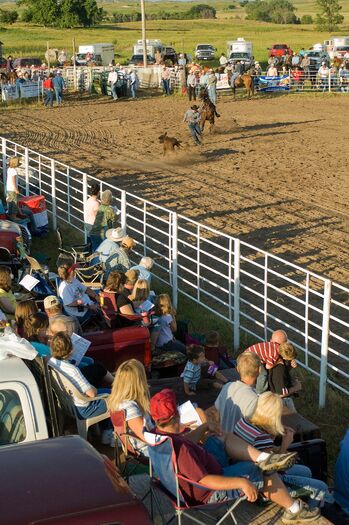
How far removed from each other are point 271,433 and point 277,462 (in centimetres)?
53

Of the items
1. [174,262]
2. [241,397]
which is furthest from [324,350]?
[174,262]

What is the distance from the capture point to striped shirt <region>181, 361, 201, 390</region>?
780 cm

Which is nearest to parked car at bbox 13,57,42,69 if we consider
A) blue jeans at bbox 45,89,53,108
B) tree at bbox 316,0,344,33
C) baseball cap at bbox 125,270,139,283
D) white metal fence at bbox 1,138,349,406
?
blue jeans at bbox 45,89,53,108

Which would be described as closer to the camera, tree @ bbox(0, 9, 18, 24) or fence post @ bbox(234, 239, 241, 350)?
fence post @ bbox(234, 239, 241, 350)

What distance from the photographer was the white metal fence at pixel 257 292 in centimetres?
920

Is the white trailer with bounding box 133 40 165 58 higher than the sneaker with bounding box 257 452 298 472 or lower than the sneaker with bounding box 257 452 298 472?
lower

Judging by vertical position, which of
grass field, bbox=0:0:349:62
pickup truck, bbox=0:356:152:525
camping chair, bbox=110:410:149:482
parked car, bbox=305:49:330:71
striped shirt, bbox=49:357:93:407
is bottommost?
grass field, bbox=0:0:349:62

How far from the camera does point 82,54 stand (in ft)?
160

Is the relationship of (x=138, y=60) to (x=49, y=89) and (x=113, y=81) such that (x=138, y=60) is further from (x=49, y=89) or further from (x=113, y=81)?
(x=49, y=89)

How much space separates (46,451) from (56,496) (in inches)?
21.4

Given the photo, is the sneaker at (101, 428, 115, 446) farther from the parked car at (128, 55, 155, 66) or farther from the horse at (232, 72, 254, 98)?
the parked car at (128, 55, 155, 66)

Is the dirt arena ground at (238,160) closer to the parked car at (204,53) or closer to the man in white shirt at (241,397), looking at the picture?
the man in white shirt at (241,397)

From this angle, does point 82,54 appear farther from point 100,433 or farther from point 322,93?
point 100,433

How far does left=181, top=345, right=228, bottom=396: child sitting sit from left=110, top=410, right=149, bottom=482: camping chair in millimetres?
1869
